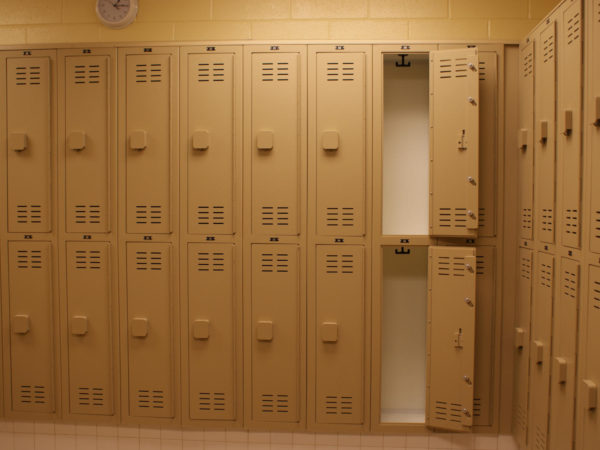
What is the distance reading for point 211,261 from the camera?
114 inches

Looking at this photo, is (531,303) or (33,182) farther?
(33,182)

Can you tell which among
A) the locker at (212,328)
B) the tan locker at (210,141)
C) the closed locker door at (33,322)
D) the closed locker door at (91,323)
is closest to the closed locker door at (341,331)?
the locker at (212,328)

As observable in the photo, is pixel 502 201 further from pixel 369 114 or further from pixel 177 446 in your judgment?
pixel 177 446

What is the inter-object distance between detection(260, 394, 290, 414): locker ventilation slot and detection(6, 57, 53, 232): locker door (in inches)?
69.3

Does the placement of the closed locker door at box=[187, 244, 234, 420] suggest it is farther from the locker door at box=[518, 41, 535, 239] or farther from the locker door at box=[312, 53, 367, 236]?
the locker door at box=[518, 41, 535, 239]

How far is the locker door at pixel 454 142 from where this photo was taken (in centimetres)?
267

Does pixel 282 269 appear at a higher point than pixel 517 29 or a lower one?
lower

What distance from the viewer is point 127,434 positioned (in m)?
3.03

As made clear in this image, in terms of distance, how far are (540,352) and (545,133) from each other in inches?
44.8

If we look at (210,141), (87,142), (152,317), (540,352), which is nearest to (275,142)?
(210,141)

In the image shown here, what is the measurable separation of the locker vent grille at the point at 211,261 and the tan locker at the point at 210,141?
140mm

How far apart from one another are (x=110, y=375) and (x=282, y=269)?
51.0 inches

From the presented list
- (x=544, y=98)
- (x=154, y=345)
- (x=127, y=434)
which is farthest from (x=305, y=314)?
(x=544, y=98)

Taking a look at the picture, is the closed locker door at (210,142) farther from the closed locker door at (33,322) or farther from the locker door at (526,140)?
the locker door at (526,140)
